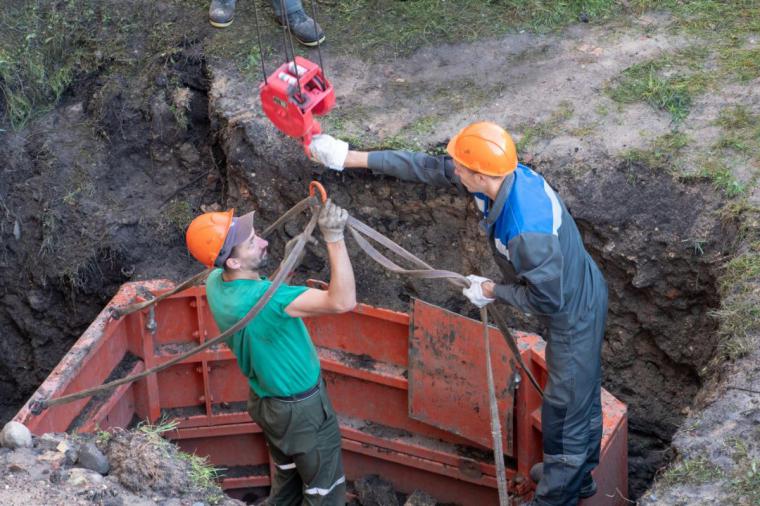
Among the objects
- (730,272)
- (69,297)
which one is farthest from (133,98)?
(730,272)

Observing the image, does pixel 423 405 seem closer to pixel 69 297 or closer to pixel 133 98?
pixel 69 297

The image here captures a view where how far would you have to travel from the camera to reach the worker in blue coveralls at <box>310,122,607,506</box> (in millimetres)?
4875

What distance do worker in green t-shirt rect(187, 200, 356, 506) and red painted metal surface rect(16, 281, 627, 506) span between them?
1.17 meters

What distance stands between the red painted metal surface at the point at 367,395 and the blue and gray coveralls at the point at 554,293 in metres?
0.46

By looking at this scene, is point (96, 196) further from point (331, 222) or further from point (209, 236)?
point (331, 222)

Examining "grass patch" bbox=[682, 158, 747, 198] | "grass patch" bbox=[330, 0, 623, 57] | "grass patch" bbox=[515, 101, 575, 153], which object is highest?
"grass patch" bbox=[330, 0, 623, 57]

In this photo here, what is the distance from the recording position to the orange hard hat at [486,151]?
4871 mm

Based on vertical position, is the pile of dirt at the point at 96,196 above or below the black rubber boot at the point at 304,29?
below

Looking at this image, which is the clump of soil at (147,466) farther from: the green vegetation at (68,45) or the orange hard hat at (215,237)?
the green vegetation at (68,45)

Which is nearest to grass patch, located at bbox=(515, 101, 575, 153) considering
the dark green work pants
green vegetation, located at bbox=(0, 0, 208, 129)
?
the dark green work pants

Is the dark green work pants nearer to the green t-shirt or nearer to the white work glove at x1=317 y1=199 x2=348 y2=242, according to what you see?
the green t-shirt

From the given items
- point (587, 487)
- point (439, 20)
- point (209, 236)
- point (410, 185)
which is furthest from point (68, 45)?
point (587, 487)

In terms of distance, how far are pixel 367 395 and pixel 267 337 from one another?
2.07m

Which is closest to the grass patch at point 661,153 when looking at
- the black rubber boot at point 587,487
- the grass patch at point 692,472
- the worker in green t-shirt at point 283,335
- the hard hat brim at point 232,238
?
the black rubber boot at point 587,487
